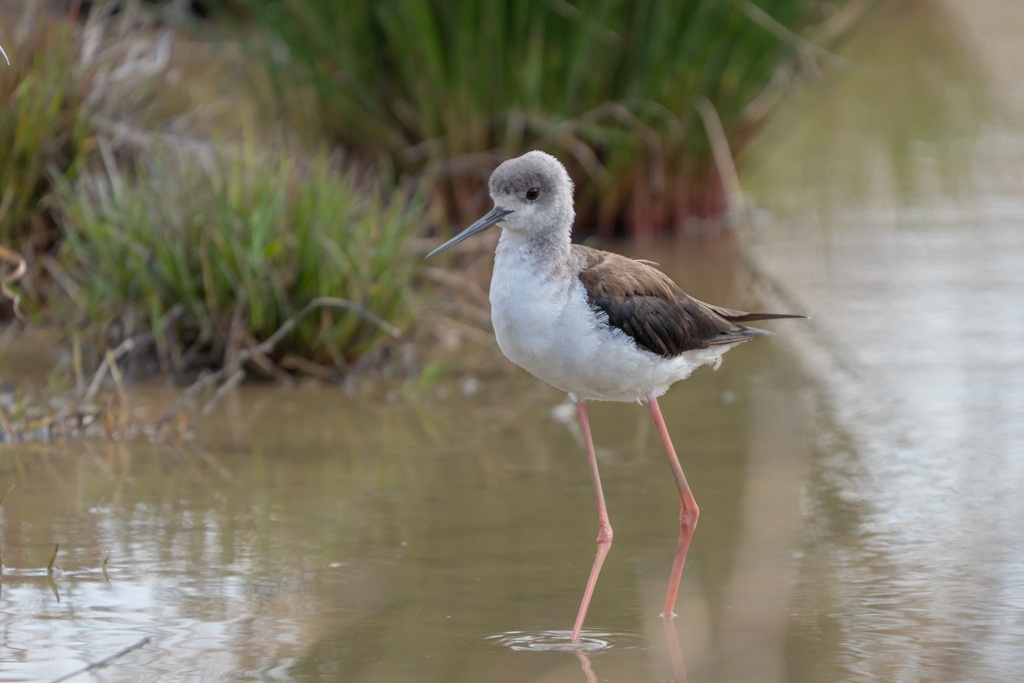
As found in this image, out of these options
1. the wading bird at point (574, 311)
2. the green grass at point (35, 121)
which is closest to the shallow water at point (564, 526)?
the wading bird at point (574, 311)

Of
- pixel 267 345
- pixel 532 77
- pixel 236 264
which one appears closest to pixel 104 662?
pixel 267 345

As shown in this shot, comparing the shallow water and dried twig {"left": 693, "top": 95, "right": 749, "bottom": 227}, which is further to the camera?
dried twig {"left": 693, "top": 95, "right": 749, "bottom": 227}

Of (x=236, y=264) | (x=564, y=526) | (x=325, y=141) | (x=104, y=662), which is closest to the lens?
(x=104, y=662)

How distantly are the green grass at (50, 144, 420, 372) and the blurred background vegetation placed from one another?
1 centimetres

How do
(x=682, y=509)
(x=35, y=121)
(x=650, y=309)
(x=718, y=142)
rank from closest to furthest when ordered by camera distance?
1. (x=650, y=309)
2. (x=682, y=509)
3. (x=35, y=121)
4. (x=718, y=142)

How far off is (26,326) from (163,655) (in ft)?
10.9

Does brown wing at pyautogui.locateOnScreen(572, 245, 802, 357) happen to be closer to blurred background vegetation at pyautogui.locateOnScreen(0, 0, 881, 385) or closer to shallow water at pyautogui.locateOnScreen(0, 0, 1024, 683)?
shallow water at pyautogui.locateOnScreen(0, 0, 1024, 683)

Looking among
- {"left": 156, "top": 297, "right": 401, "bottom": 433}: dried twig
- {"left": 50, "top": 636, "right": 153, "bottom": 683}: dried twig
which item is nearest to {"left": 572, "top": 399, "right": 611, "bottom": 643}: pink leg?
{"left": 50, "top": 636, "right": 153, "bottom": 683}: dried twig

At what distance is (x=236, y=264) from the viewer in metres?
6.18

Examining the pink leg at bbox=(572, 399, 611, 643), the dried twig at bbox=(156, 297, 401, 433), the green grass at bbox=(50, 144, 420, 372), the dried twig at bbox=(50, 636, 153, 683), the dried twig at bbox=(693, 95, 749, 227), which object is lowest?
the dried twig at bbox=(50, 636, 153, 683)

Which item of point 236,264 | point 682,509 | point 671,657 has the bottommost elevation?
point 671,657

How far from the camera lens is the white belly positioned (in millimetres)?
3980

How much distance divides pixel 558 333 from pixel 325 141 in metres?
5.03

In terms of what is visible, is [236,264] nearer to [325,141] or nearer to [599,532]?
[599,532]
